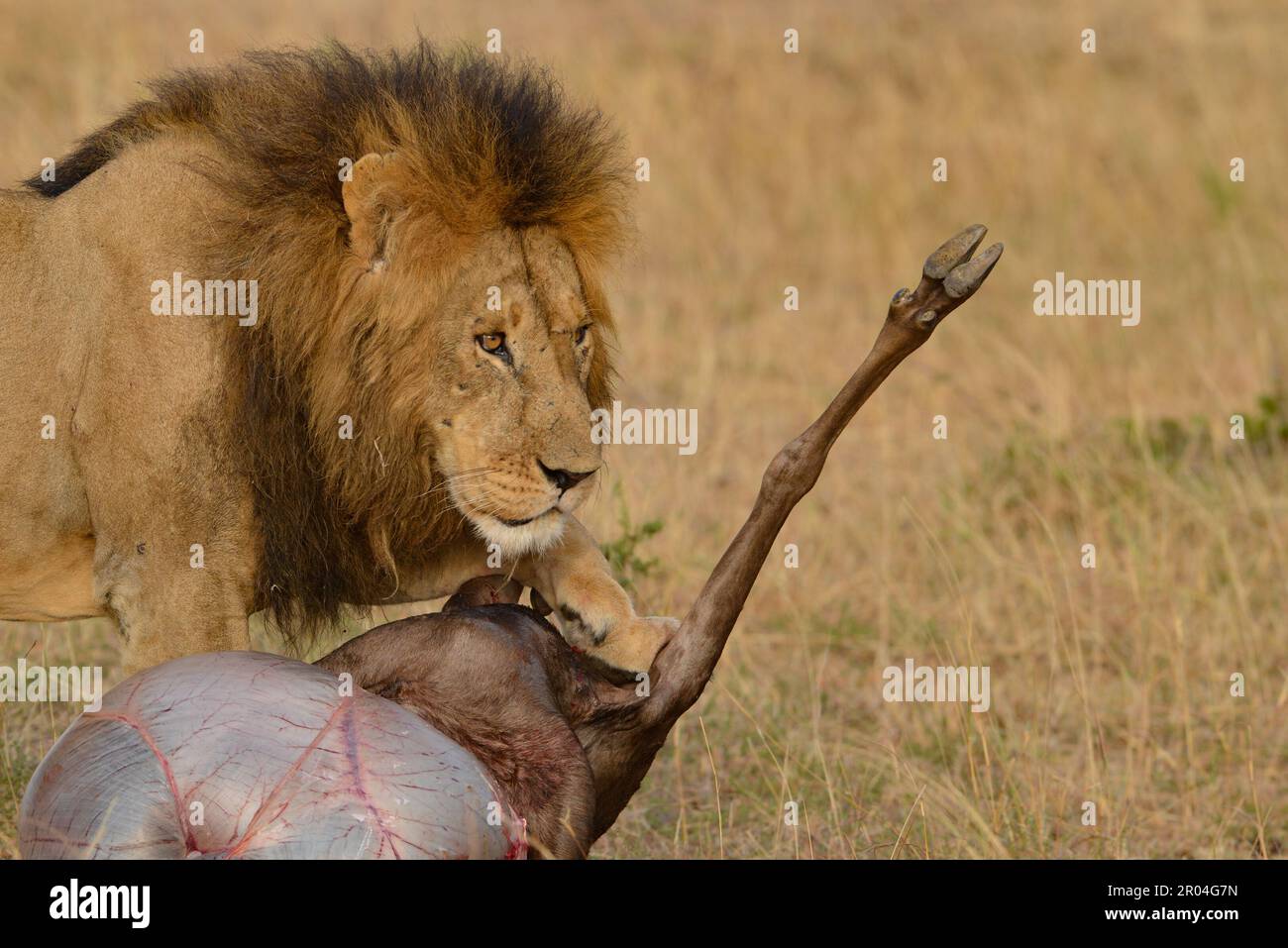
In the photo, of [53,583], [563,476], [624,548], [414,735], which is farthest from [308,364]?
[624,548]

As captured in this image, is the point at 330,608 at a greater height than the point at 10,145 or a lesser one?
lesser

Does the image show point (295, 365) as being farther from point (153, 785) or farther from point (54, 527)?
point (153, 785)

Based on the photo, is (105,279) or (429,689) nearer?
(429,689)

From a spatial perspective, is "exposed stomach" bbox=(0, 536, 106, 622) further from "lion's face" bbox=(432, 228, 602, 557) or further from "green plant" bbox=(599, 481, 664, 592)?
"green plant" bbox=(599, 481, 664, 592)

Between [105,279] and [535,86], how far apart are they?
1094mm

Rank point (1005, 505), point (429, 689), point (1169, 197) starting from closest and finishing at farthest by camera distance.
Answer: point (429, 689)
point (1005, 505)
point (1169, 197)

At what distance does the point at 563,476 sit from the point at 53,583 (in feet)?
4.12

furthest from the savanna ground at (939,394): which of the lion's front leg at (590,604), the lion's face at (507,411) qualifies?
the lion's front leg at (590,604)

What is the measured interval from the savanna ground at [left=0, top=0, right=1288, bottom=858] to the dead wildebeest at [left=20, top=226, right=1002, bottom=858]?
710 mm

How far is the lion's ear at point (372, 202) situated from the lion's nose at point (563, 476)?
0.60 m

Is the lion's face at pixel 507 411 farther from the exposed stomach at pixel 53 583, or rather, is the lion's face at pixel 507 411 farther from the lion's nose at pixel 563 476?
the exposed stomach at pixel 53 583

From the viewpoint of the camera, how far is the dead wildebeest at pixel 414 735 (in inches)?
112

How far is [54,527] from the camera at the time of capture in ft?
12.8

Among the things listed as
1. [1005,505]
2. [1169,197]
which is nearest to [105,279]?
[1005,505]
